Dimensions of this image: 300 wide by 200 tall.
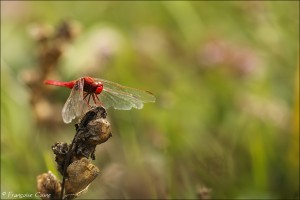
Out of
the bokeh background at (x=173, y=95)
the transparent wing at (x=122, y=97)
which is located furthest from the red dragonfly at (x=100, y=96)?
the bokeh background at (x=173, y=95)

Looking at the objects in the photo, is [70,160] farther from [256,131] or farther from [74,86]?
[256,131]

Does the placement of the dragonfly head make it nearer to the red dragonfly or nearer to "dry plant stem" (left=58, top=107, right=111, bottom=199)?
the red dragonfly

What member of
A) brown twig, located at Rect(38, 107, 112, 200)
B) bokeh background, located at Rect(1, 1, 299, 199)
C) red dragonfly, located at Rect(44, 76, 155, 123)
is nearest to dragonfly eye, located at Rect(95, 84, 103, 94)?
red dragonfly, located at Rect(44, 76, 155, 123)

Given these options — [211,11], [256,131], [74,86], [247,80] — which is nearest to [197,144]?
[256,131]

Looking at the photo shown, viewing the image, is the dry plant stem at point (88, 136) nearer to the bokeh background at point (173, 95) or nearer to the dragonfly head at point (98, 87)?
the dragonfly head at point (98, 87)

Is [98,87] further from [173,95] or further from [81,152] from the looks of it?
[173,95]

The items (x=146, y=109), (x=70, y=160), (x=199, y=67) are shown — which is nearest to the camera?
(x=70, y=160)
